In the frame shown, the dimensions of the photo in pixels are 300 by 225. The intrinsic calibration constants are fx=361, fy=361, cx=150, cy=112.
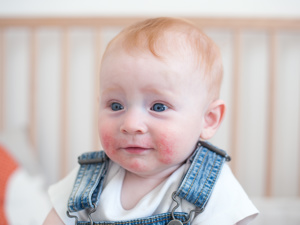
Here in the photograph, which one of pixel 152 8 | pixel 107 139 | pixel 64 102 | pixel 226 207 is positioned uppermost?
pixel 152 8

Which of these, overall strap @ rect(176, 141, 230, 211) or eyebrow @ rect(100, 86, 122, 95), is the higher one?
eyebrow @ rect(100, 86, 122, 95)

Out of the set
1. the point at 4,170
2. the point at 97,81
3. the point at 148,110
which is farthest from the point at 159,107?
the point at 97,81

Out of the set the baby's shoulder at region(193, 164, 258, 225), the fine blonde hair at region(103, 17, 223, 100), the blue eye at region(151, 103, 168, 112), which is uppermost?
the fine blonde hair at region(103, 17, 223, 100)

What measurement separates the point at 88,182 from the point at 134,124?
0.55ft

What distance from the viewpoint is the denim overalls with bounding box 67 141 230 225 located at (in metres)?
0.57

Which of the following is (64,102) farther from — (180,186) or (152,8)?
(180,186)

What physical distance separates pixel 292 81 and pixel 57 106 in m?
0.96

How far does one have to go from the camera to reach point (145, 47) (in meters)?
0.56

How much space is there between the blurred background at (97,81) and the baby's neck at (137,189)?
752mm

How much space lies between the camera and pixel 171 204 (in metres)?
0.59

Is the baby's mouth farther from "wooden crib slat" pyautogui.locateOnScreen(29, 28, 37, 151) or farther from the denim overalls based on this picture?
"wooden crib slat" pyautogui.locateOnScreen(29, 28, 37, 151)

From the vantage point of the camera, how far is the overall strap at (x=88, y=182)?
1.98 feet

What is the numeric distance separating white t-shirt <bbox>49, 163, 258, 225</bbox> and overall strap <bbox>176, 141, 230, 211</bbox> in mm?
14

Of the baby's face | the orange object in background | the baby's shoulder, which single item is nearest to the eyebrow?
the baby's face
